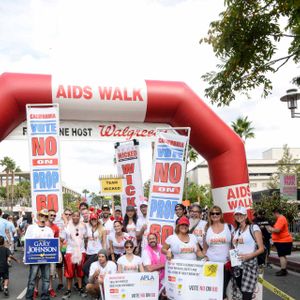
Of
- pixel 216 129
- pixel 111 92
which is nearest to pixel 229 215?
pixel 216 129

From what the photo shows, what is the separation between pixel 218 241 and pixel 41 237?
11.2 feet

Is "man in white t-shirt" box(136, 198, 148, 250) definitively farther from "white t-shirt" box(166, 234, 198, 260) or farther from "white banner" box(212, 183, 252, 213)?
"white t-shirt" box(166, 234, 198, 260)

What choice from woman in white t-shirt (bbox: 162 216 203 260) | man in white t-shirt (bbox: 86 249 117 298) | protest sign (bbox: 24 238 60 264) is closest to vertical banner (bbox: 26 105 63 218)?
protest sign (bbox: 24 238 60 264)

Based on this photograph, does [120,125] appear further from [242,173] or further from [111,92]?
[242,173]

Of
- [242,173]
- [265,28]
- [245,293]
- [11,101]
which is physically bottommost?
[245,293]

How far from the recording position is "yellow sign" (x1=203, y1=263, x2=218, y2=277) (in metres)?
6.39

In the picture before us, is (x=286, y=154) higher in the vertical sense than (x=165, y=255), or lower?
higher

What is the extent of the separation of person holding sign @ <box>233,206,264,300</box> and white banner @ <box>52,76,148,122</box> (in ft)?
12.1

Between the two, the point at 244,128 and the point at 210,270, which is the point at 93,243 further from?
the point at 244,128

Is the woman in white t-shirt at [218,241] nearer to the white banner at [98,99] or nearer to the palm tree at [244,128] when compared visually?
the white banner at [98,99]

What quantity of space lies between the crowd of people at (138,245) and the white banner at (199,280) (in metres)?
0.20

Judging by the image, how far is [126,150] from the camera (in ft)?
36.1

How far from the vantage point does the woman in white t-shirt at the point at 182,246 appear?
6.55m

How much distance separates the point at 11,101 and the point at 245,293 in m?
5.41
